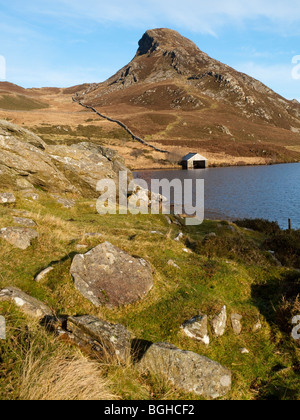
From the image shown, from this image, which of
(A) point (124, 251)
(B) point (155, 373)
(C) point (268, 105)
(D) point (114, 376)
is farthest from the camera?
(C) point (268, 105)

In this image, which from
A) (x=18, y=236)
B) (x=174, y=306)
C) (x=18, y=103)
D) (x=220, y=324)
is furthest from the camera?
(x=18, y=103)

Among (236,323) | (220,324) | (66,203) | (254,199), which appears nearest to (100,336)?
(220,324)

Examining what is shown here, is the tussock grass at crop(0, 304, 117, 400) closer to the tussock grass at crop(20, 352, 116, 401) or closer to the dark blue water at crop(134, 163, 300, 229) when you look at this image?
the tussock grass at crop(20, 352, 116, 401)

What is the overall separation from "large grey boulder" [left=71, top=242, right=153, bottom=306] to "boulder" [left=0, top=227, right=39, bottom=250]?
2.59m

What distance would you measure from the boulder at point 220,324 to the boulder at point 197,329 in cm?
35

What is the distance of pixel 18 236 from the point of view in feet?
32.9

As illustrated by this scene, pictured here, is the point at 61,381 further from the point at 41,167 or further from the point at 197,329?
the point at 41,167

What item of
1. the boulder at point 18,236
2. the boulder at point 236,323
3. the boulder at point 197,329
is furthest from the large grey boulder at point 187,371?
the boulder at point 18,236

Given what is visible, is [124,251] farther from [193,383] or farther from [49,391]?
[49,391]

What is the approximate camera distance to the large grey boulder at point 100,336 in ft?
19.6

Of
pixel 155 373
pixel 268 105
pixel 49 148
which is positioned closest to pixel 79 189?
pixel 49 148

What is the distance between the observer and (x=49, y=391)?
4191 mm

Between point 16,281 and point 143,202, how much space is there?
64.1ft

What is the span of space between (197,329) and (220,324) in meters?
→ 0.98
